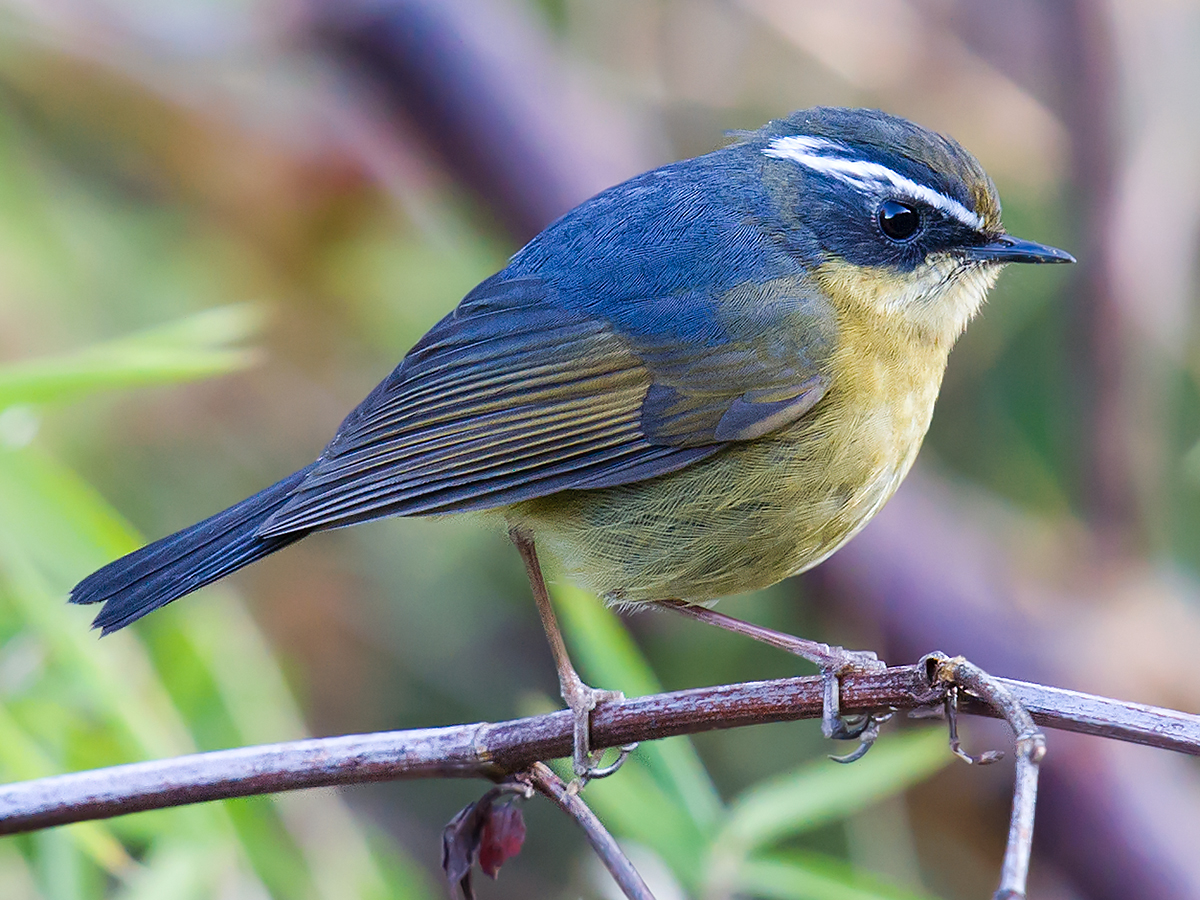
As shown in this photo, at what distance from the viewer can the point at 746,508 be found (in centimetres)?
275

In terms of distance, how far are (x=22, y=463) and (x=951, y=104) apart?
355cm

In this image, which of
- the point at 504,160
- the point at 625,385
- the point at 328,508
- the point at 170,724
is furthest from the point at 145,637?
the point at 504,160

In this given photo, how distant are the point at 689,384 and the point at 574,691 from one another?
70 centimetres

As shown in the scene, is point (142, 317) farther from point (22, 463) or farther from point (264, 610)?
point (22, 463)

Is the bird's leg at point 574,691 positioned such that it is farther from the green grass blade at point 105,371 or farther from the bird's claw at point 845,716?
the green grass blade at point 105,371

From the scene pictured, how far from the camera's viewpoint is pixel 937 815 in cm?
394

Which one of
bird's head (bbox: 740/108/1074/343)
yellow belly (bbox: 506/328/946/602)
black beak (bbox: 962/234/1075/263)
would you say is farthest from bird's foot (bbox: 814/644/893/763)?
black beak (bbox: 962/234/1075/263)

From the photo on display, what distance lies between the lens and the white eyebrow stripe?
2959mm

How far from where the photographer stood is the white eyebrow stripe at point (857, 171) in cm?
296

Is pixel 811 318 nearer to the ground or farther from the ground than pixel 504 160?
nearer to the ground

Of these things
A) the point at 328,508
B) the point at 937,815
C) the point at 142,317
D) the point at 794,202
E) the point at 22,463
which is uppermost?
the point at 142,317

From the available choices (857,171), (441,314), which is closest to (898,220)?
(857,171)

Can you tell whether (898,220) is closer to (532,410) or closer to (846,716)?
(532,410)

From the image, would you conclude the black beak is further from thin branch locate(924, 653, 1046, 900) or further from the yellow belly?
thin branch locate(924, 653, 1046, 900)
